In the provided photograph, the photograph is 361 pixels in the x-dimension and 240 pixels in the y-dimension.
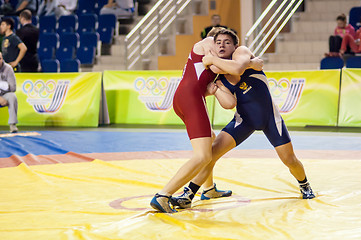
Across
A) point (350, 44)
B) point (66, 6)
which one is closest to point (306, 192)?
point (350, 44)

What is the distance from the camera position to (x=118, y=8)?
1464 centimetres

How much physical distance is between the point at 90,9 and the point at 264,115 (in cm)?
1187

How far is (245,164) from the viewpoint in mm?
6094

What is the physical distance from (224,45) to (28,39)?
8.03 meters

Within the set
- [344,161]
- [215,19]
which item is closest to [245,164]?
[344,161]

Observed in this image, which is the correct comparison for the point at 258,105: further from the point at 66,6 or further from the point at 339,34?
the point at 66,6

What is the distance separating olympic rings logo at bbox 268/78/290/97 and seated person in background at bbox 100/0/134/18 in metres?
6.01

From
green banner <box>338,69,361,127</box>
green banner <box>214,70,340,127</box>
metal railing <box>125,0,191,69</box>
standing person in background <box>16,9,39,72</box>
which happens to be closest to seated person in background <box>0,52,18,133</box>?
standing person in background <box>16,9,39,72</box>

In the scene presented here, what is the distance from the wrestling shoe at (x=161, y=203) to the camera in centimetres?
400

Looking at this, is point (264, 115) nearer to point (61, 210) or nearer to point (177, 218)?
point (177, 218)

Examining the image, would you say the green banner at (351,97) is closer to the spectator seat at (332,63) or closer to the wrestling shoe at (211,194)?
the spectator seat at (332,63)

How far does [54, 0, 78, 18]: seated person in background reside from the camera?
50.1 ft

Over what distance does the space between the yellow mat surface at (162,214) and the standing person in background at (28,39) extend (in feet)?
18.8

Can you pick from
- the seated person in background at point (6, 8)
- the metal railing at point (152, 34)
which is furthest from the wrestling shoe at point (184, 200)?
the seated person in background at point (6, 8)
